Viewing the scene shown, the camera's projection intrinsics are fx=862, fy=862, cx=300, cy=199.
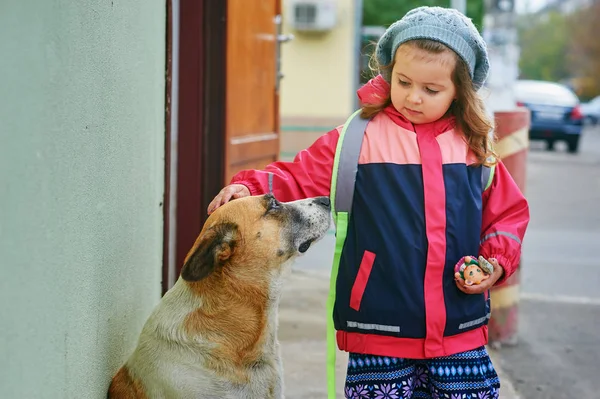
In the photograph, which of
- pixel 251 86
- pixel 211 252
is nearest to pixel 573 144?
pixel 251 86

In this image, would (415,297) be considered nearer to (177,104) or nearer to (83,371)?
(83,371)

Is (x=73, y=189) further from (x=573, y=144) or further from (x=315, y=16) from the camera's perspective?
(x=573, y=144)

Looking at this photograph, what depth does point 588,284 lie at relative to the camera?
754 centimetres

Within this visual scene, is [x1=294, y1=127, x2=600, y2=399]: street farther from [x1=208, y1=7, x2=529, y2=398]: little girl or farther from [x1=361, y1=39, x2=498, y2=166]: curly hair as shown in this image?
[x1=361, y1=39, x2=498, y2=166]: curly hair

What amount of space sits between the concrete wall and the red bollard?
2.44 metres

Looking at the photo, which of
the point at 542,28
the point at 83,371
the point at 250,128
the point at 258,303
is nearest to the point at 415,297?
the point at 258,303

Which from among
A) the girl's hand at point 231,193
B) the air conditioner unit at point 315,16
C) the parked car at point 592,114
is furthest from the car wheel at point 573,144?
the girl's hand at point 231,193

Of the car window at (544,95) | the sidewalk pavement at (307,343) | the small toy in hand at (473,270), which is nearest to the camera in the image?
the small toy in hand at (473,270)

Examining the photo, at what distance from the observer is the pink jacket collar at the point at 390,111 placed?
9.32 feet

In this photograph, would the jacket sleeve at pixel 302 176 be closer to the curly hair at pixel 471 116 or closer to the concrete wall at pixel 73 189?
the curly hair at pixel 471 116

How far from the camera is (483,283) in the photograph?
271 cm

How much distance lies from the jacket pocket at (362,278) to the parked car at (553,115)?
2029 cm

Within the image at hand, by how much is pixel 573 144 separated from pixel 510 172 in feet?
62.3

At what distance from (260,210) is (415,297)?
0.60m
